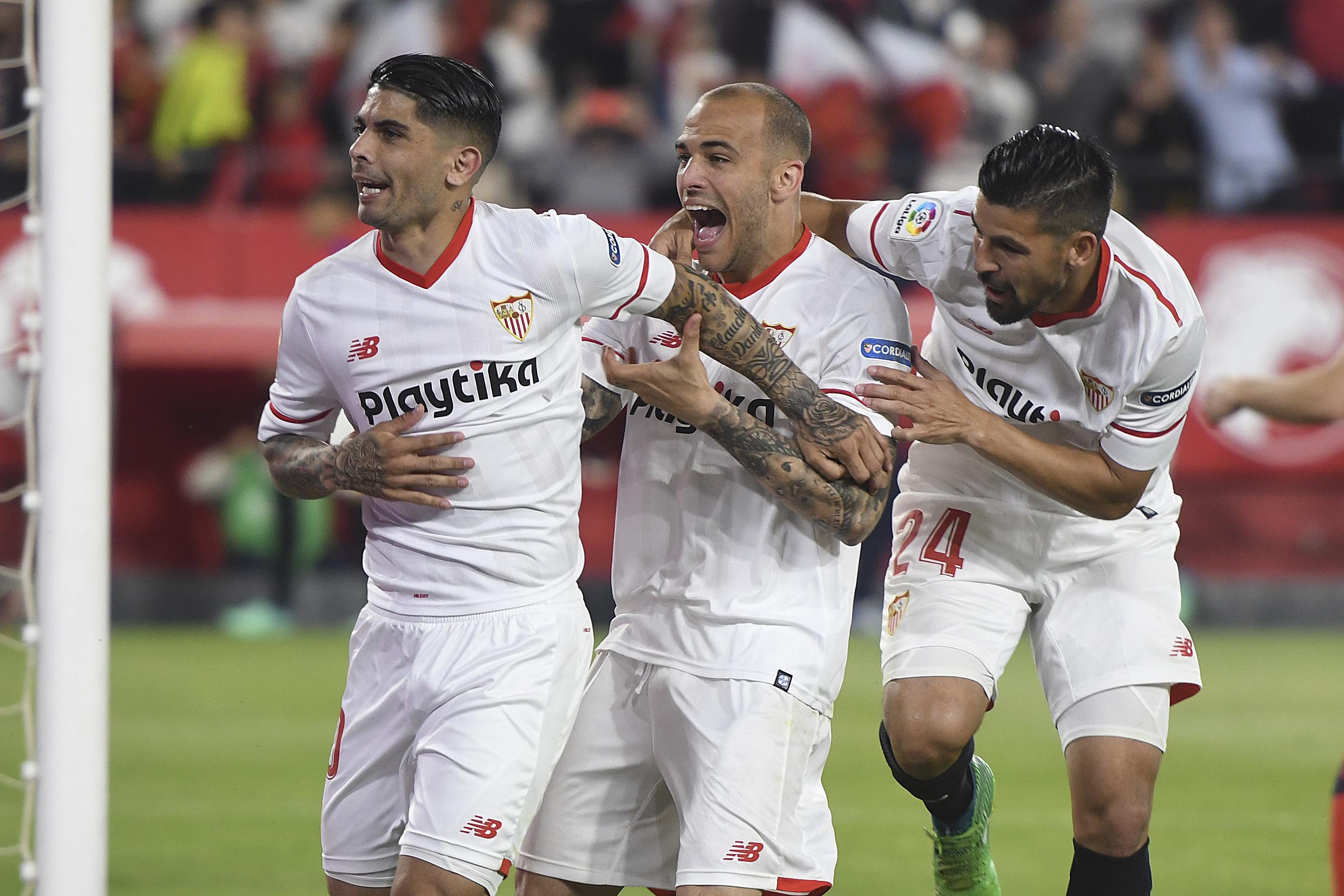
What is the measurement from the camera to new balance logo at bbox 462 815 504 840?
373cm

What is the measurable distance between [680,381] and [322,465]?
2.85ft

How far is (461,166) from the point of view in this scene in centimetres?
398

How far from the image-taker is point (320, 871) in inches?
239

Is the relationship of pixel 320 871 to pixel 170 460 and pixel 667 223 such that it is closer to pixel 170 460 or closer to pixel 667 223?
pixel 667 223

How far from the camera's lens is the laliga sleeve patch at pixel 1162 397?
4422 mm

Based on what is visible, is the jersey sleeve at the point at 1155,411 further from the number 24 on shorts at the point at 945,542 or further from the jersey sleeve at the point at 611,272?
the jersey sleeve at the point at 611,272

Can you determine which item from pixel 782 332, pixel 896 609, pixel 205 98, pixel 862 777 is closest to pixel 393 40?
pixel 205 98

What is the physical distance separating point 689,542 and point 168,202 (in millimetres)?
9341

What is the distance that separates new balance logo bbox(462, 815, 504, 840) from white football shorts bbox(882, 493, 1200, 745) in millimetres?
1372

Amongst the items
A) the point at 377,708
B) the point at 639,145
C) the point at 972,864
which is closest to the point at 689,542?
the point at 377,708

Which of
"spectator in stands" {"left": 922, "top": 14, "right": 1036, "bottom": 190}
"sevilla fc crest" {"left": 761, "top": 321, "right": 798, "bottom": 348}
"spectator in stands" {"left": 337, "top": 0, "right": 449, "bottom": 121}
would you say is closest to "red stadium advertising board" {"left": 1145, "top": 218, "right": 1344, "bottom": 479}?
"spectator in stands" {"left": 922, "top": 14, "right": 1036, "bottom": 190}

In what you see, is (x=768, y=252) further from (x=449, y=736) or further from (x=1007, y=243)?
(x=449, y=736)

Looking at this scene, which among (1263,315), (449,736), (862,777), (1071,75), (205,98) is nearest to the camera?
(449,736)

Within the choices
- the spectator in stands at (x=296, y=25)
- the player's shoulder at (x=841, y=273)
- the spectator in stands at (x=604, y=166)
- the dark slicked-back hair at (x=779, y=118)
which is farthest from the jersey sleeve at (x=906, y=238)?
the spectator in stands at (x=296, y=25)
